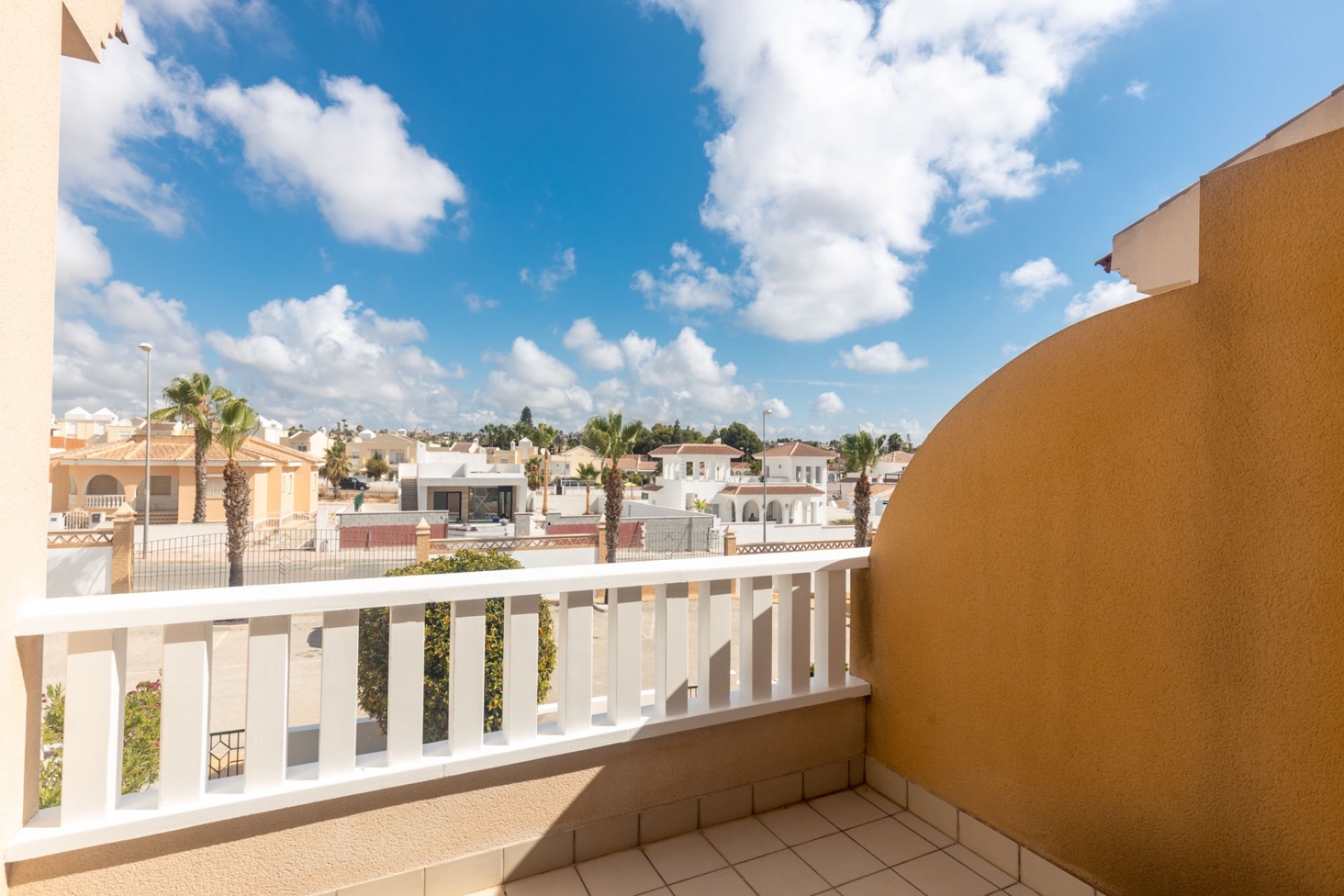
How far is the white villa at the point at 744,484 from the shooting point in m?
30.1

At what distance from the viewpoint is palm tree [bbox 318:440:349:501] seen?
43.3 metres

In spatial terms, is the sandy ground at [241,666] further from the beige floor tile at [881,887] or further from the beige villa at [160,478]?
the beige villa at [160,478]

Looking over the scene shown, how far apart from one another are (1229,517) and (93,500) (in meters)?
29.1

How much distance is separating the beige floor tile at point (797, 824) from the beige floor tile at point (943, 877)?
284 millimetres

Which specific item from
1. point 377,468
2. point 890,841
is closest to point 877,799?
point 890,841

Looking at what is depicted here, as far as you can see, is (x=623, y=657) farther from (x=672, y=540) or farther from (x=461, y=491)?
(x=461, y=491)

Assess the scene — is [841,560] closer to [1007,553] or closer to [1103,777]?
[1007,553]

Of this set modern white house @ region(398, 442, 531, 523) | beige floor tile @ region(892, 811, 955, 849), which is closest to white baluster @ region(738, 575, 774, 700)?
beige floor tile @ region(892, 811, 955, 849)

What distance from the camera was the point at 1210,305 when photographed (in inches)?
55.4

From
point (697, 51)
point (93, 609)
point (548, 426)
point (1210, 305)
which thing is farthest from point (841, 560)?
point (548, 426)

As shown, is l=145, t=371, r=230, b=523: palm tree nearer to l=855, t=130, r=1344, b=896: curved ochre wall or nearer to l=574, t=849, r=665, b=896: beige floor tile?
l=574, t=849, r=665, b=896: beige floor tile

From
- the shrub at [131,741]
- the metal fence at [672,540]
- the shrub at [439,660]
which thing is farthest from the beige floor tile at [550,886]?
the metal fence at [672,540]

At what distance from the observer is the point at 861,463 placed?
18938 millimetres

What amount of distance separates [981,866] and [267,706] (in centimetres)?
223
